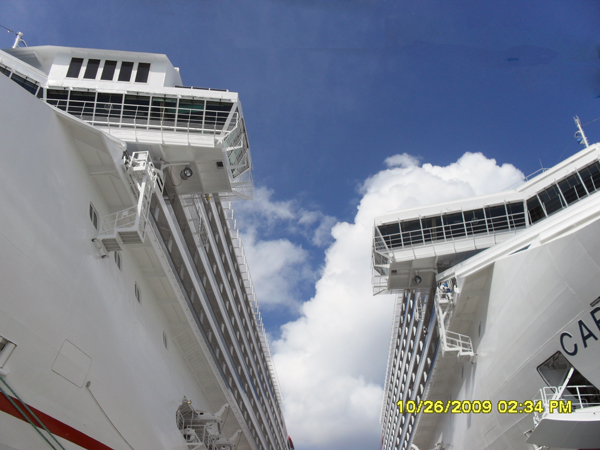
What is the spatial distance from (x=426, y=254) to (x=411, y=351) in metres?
12.2

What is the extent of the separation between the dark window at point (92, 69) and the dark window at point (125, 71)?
884 mm

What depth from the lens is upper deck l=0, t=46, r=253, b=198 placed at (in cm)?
1541

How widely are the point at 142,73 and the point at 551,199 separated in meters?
18.3

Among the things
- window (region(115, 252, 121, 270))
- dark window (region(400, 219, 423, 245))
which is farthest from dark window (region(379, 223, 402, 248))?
window (region(115, 252, 121, 270))

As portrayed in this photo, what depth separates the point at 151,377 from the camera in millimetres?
14719

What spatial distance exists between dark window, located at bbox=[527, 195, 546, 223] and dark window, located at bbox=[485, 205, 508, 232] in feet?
3.53

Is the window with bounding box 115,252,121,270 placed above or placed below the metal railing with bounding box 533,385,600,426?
above

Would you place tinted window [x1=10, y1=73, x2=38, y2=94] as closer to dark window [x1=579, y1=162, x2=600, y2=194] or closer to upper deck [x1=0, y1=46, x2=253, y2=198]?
upper deck [x1=0, y1=46, x2=253, y2=198]

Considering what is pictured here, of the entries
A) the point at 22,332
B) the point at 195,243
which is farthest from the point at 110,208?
the point at 195,243

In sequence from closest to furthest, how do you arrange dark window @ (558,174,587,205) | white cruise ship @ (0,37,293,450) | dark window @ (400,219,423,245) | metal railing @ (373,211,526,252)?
white cruise ship @ (0,37,293,450)
dark window @ (558,174,587,205)
metal railing @ (373,211,526,252)
dark window @ (400,219,423,245)

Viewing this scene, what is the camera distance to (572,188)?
17969 millimetres

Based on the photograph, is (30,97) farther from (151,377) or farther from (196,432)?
(196,432)

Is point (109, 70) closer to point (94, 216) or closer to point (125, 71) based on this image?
point (125, 71)

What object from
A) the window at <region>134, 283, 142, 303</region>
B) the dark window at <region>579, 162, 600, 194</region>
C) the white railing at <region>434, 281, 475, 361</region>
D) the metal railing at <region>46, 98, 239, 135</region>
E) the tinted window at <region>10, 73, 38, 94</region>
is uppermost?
the dark window at <region>579, 162, 600, 194</region>
